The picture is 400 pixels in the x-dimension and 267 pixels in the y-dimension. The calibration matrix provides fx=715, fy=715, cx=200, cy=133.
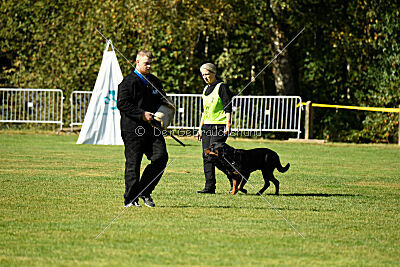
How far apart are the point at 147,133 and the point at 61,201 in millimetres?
1486

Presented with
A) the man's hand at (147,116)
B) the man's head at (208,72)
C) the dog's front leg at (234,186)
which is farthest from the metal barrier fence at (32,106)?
the man's hand at (147,116)

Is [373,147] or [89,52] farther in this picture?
[89,52]

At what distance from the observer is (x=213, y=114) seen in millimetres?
10602

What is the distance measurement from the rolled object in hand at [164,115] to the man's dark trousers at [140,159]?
7.3 inches

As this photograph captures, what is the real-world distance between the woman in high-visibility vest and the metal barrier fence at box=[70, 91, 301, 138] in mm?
13472

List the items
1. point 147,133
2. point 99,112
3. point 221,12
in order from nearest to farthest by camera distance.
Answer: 1. point 147,133
2. point 99,112
3. point 221,12

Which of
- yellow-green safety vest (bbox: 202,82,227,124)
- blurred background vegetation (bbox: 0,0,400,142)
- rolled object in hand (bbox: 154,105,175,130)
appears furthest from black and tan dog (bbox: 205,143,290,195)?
blurred background vegetation (bbox: 0,0,400,142)

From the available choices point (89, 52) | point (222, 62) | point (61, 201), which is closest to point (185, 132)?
point (222, 62)

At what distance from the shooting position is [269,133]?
26.2 metres

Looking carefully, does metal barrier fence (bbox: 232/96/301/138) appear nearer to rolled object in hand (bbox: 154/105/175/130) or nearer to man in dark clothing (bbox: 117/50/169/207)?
rolled object in hand (bbox: 154/105/175/130)

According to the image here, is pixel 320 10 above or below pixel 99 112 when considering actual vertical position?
above

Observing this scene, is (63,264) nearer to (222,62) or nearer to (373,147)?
(373,147)

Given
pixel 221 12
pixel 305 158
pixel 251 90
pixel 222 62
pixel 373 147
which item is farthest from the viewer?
pixel 251 90

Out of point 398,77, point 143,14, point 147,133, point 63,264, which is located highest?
point 143,14
